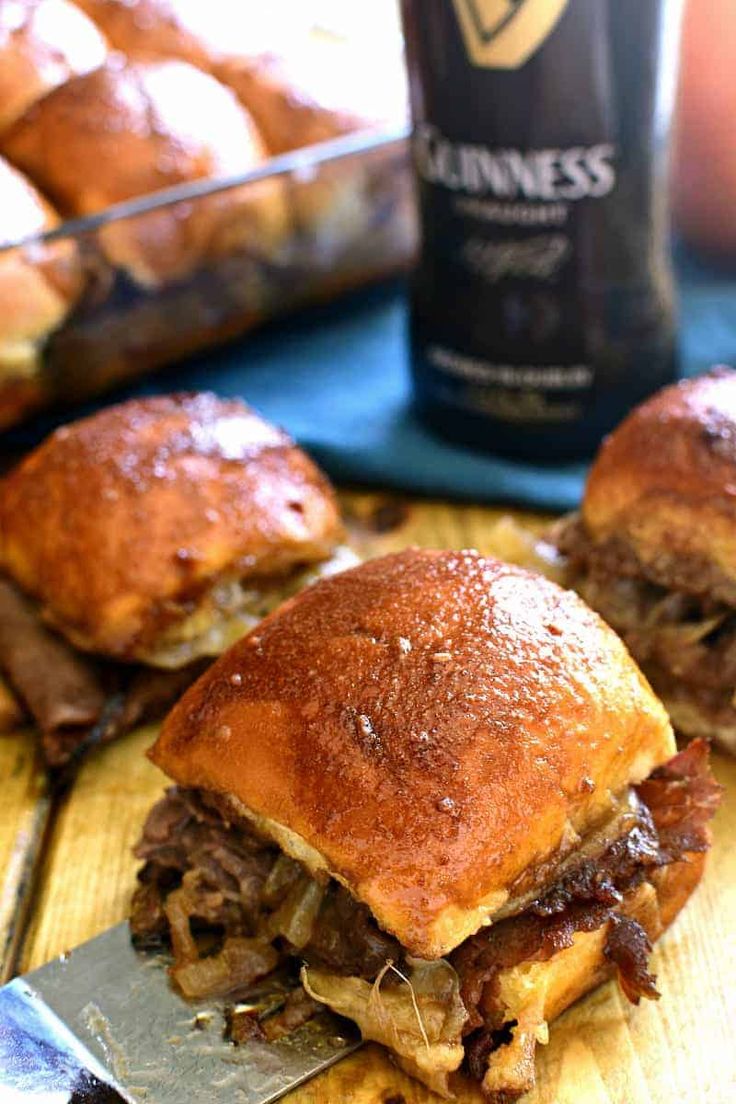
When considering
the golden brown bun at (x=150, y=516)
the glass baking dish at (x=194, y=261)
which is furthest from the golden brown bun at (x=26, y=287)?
the golden brown bun at (x=150, y=516)

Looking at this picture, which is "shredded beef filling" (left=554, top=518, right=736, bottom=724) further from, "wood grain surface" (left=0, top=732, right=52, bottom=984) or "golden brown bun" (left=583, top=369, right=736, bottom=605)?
"wood grain surface" (left=0, top=732, right=52, bottom=984)

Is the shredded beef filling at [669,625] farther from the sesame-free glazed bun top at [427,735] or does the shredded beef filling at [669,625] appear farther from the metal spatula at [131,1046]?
the metal spatula at [131,1046]

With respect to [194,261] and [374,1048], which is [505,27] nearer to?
[194,261]

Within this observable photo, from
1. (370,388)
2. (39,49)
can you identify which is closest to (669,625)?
(370,388)

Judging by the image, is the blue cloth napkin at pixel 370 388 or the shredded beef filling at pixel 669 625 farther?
the blue cloth napkin at pixel 370 388

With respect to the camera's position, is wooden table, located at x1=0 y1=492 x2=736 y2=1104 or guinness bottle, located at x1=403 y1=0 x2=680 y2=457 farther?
guinness bottle, located at x1=403 y1=0 x2=680 y2=457

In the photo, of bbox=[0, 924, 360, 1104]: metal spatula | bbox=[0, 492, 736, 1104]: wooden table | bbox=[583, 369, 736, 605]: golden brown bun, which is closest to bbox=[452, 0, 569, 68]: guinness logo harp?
bbox=[583, 369, 736, 605]: golden brown bun
